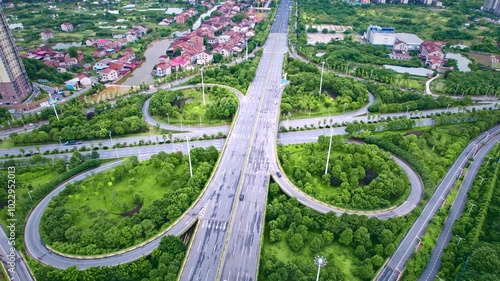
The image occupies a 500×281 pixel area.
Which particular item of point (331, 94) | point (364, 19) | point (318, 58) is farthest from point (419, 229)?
point (364, 19)

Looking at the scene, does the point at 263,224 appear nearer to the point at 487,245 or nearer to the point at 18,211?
the point at 487,245

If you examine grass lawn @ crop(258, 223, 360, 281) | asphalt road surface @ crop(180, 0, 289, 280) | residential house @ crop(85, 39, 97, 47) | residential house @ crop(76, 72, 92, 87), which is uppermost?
residential house @ crop(85, 39, 97, 47)

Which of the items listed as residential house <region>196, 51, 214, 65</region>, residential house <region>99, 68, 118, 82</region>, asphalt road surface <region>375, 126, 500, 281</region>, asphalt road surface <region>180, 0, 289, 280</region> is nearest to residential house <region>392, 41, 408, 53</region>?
asphalt road surface <region>375, 126, 500, 281</region>

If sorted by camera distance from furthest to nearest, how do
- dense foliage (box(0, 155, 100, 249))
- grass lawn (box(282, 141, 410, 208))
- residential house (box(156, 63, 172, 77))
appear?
residential house (box(156, 63, 172, 77)) < grass lawn (box(282, 141, 410, 208)) < dense foliage (box(0, 155, 100, 249))

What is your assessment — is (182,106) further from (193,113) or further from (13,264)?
(13,264)

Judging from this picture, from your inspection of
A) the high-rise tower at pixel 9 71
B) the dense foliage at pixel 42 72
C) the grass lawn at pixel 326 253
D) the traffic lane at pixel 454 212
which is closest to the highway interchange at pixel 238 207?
the traffic lane at pixel 454 212

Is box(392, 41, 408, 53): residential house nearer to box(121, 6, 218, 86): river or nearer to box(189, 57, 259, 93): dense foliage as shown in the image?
box(189, 57, 259, 93): dense foliage

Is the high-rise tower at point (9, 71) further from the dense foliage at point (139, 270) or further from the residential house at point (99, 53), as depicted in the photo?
the dense foliage at point (139, 270)
